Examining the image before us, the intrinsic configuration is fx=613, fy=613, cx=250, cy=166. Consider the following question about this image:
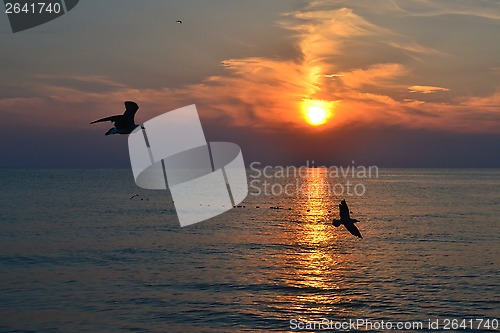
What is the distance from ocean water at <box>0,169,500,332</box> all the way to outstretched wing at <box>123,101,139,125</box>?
1041 cm

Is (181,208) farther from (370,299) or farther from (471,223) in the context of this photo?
(370,299)

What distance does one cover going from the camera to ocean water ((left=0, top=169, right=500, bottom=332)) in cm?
2809

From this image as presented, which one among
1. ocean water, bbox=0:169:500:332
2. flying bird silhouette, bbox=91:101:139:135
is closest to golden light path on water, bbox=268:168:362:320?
ocean water, bbox=0:169:500:332

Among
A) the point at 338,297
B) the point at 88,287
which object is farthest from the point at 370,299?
the point at 88,287

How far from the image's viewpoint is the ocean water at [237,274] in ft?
92.2

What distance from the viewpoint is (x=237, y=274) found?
37812mm

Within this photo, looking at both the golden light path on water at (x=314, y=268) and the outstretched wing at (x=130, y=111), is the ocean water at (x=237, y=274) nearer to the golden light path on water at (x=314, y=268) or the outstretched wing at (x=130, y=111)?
the golden light path on water at (x=314, y=268)

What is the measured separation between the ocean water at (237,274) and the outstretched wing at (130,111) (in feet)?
34.1

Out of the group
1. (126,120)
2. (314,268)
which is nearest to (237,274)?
(314,268)

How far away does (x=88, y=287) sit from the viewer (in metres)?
34.1

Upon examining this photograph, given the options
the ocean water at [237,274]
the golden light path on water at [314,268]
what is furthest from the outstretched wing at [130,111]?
the golden light path on water at [314,268]

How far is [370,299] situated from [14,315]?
17.2 meters

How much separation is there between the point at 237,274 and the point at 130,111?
65.1 ft

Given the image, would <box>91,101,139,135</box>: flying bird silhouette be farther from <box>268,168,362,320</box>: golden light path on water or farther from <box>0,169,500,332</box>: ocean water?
<box>268,168,362,320</box>: golden light path on water
